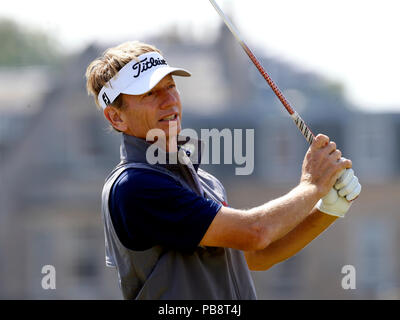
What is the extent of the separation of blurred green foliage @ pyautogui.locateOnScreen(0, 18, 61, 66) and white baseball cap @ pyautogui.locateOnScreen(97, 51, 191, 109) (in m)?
40.9

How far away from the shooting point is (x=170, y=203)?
4535 millimetres

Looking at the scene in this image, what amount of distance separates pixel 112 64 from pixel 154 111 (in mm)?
326

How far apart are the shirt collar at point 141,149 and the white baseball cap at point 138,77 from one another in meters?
0.21

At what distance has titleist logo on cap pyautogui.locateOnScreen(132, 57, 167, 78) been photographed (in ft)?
15.7

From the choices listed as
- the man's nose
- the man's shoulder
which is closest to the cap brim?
the man's nose

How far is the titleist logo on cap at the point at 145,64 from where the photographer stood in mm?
4797

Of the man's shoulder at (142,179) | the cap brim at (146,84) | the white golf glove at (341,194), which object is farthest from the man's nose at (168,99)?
the white golf glove at (341,194)

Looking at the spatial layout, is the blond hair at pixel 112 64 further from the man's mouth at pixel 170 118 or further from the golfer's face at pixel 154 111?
the man's mouth at pixel 170 118

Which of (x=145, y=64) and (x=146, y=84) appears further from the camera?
(x=145, y=64)

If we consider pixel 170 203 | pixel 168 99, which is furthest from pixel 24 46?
pixel 170 203

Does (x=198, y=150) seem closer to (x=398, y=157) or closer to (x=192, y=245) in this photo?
(x=192, y=245)

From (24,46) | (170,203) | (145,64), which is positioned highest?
(24,46)

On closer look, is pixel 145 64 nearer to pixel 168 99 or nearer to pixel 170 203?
pixel 168 99
